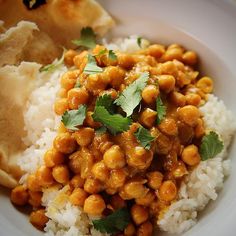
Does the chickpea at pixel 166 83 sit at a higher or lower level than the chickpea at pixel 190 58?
lower

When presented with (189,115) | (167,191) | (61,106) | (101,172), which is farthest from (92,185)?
(189,115)

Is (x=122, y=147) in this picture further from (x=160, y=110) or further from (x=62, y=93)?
(x=62, y=93)

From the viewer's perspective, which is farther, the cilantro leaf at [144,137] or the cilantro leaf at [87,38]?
the cilantro leaf at [87,38]

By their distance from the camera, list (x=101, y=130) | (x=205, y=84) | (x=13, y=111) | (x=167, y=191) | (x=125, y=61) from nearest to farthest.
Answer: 1. (x=167, y=191)
2. (x=101, y=130)
3. (x=125, y=61)
4. (x=13, y=111)
5. (x=205, y=84)

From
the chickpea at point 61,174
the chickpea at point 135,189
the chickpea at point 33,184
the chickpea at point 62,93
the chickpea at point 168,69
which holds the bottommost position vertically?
the chickpea at point 33,184

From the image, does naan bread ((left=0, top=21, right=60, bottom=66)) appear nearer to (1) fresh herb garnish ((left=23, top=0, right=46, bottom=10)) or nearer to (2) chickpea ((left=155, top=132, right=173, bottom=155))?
(1) fresh herb garnish ((left=23, top=0, right=46, bottom=10))

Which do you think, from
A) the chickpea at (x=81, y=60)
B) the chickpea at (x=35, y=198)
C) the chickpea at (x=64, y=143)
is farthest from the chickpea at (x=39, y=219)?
the chickpea at (x=81, y=60)

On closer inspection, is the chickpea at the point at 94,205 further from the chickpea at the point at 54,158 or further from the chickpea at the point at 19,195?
the chickpea at the point at 19,195
